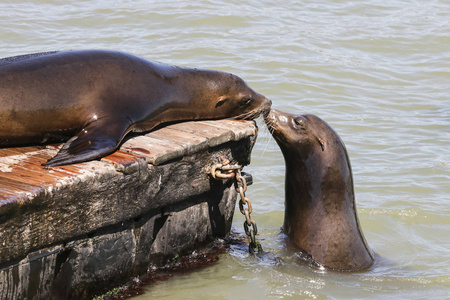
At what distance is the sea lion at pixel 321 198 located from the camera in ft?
18.4

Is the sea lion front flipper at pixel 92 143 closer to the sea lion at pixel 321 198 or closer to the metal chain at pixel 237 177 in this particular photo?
the metal chain at pixel 237 177

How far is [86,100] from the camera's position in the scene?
4820 millimetres

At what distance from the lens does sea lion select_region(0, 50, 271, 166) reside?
180 inches

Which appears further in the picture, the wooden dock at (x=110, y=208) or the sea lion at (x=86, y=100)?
the sea lion at (x=86, y=100)

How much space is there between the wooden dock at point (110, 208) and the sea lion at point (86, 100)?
135 mm

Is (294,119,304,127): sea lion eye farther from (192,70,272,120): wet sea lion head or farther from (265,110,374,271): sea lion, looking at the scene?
(192,70,272,120): wet sea lion head

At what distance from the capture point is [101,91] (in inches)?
194

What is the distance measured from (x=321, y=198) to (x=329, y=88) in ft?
18.5

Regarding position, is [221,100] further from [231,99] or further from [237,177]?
[237,177]

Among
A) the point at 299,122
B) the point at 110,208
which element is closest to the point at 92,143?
the point at 110,208

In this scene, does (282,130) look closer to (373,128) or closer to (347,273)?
(347,273)

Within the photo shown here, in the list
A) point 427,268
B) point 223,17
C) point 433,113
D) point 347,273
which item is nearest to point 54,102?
point 347,273

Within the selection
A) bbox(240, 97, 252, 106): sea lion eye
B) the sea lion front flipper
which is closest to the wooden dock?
the sea lion front flipper

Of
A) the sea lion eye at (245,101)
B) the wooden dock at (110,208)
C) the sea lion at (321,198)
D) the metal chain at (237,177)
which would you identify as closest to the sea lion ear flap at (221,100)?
the sea lion eye at (245,101)
